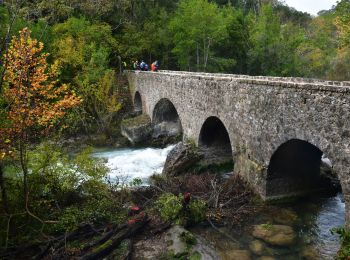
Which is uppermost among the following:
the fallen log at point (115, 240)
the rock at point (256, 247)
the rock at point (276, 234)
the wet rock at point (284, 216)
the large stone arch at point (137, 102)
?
the large stone arch at point (137, 102)

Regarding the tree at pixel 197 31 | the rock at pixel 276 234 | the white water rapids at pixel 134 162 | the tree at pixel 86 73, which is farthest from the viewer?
the tree at pixel 197 31

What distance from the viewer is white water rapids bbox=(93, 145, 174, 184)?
1920 centimetres

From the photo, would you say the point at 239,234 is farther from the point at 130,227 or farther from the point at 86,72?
the point at 86,72

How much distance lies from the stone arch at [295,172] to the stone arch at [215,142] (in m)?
4.83

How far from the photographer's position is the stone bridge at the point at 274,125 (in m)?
10.1

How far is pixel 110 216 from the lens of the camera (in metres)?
12.7

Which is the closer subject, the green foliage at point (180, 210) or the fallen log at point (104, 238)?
the fallen log at point (104, 238)

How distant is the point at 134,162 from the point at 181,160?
195 inches

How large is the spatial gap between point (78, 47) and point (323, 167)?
23.1 metres

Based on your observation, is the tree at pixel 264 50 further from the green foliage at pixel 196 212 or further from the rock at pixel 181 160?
the green foliage at pixel 196 212

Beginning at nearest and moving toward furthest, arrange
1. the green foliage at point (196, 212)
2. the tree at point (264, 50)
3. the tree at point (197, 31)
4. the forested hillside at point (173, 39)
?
the green foliage at point (196, 212)
the forested hillside at point (173, 39)
the tree at point (197, 31)
the tree at point (264, 50)

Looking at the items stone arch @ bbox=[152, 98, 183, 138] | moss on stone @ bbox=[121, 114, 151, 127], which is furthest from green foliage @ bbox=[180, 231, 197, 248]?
moss on stone @ bbox=[121, 114, 151, 127]

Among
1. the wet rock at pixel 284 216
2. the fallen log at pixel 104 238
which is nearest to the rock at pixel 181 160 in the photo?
the wet rock at pixel 284 216

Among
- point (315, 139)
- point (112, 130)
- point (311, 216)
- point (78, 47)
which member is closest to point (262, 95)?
point (315, 139)
